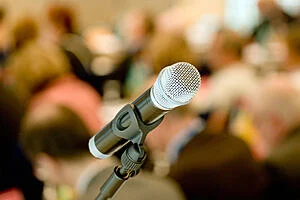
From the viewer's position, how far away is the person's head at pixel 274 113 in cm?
246

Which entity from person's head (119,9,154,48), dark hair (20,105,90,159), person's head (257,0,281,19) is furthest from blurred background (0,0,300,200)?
person's head (257,0,281,19)

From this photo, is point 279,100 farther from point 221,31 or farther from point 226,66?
point 221,31

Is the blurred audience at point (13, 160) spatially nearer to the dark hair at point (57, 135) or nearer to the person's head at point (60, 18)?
the dark hair at point (57, 135)

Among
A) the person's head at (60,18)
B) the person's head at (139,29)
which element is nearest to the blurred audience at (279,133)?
the person's head at (60,18)

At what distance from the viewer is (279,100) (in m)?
2.49

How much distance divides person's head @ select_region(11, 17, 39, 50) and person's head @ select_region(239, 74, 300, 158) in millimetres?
1613

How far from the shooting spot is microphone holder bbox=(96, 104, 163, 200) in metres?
0.80

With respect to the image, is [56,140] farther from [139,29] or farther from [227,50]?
[139,29]

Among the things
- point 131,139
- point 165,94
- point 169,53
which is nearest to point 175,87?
point 165,94

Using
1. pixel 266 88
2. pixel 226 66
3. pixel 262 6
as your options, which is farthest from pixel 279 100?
pixel 262 6

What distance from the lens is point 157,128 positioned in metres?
2.25

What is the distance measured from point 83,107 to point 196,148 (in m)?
0.85

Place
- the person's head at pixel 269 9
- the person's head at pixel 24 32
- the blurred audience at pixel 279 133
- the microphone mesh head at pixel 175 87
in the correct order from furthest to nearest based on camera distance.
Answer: the person's head at pixel 269 9 → the person's head at pixel 24 32 → the blurred audience at pixel 279 133 → the microphone mesh head at pixel 175 87

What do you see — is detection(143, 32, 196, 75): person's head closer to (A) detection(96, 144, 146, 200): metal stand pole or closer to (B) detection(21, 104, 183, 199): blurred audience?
(B) detection(21, 104, 183, 199): blurred audience
